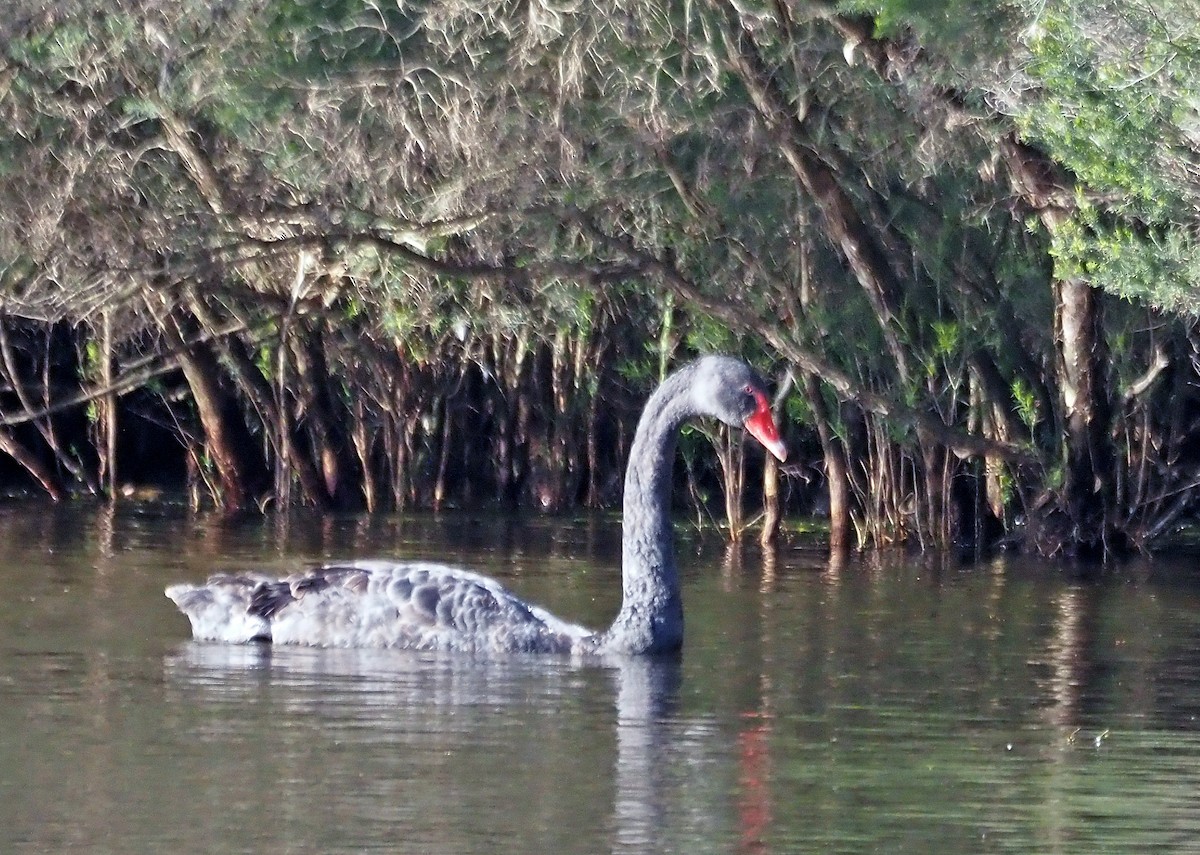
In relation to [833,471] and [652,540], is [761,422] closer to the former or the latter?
[652,540]

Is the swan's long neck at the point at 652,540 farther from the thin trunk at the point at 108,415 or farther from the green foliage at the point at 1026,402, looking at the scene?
the thin trunk at the point at 108,415

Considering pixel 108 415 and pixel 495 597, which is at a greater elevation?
pixel 108 415

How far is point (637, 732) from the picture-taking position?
954 centimetres

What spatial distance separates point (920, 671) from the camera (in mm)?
11539

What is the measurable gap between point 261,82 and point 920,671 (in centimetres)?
632

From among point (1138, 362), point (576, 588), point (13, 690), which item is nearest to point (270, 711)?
point (13, 690)

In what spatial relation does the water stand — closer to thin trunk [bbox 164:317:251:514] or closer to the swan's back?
the swan's back

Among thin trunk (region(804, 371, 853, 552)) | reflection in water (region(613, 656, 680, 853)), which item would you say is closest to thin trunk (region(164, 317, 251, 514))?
thin trunk (region(804, 371, 853, 552))

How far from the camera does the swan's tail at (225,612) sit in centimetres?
1229

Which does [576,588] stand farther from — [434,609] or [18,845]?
[18,845]

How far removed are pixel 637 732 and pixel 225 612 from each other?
3.42m

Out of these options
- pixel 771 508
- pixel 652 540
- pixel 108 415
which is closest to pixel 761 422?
pixel 652 540

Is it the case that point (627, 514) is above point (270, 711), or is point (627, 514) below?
above

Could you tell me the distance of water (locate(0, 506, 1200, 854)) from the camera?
7.82 m
